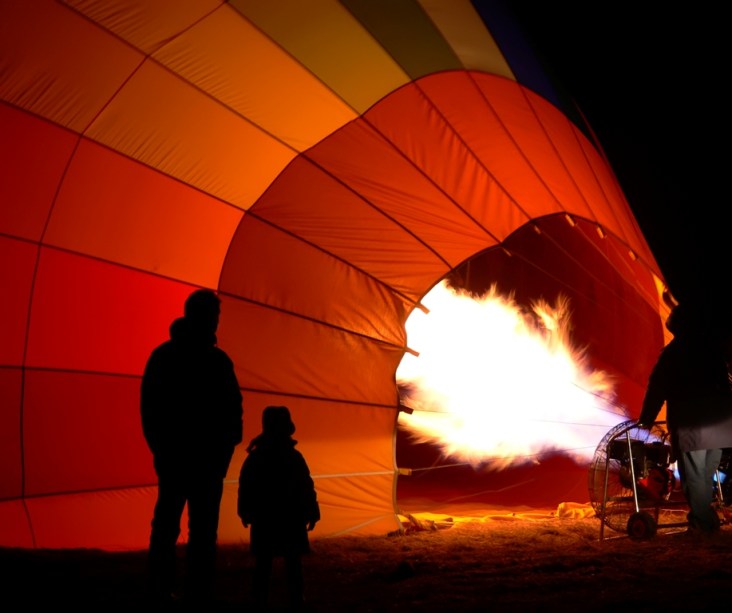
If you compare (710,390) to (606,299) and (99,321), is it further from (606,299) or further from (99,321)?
(99,321)

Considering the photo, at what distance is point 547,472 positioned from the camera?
687 centimetres

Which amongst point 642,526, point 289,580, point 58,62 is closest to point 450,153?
point 58,62

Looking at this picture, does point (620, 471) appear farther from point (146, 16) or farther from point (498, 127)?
point (146, 16)

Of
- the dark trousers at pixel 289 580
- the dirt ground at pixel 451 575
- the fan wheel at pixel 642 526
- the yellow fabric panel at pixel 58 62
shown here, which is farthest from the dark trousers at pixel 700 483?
the yellow fabric panel at pixel 58 62

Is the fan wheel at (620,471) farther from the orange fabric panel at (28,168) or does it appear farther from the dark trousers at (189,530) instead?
the orange fabric panel at (28,168)

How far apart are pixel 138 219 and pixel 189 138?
576mm

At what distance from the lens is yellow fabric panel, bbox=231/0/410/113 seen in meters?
4.48

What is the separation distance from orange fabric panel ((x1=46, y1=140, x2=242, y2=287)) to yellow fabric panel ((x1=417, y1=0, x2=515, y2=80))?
1.84m

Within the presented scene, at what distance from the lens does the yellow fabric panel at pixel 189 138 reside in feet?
14.1

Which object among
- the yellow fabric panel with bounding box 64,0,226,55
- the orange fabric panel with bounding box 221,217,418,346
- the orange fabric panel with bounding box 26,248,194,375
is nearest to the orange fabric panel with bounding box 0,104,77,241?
the orange fabric panel with bounding box 26,248,194,375

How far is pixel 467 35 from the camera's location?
16.8 feet

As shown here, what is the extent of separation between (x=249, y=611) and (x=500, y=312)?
15.0ft

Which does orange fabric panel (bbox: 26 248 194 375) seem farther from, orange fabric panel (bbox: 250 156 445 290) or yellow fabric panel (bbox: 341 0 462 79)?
yellow fabric panel (bbox: 341 0 462 79)

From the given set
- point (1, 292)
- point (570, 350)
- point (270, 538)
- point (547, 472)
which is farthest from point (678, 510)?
point (1, 292)
